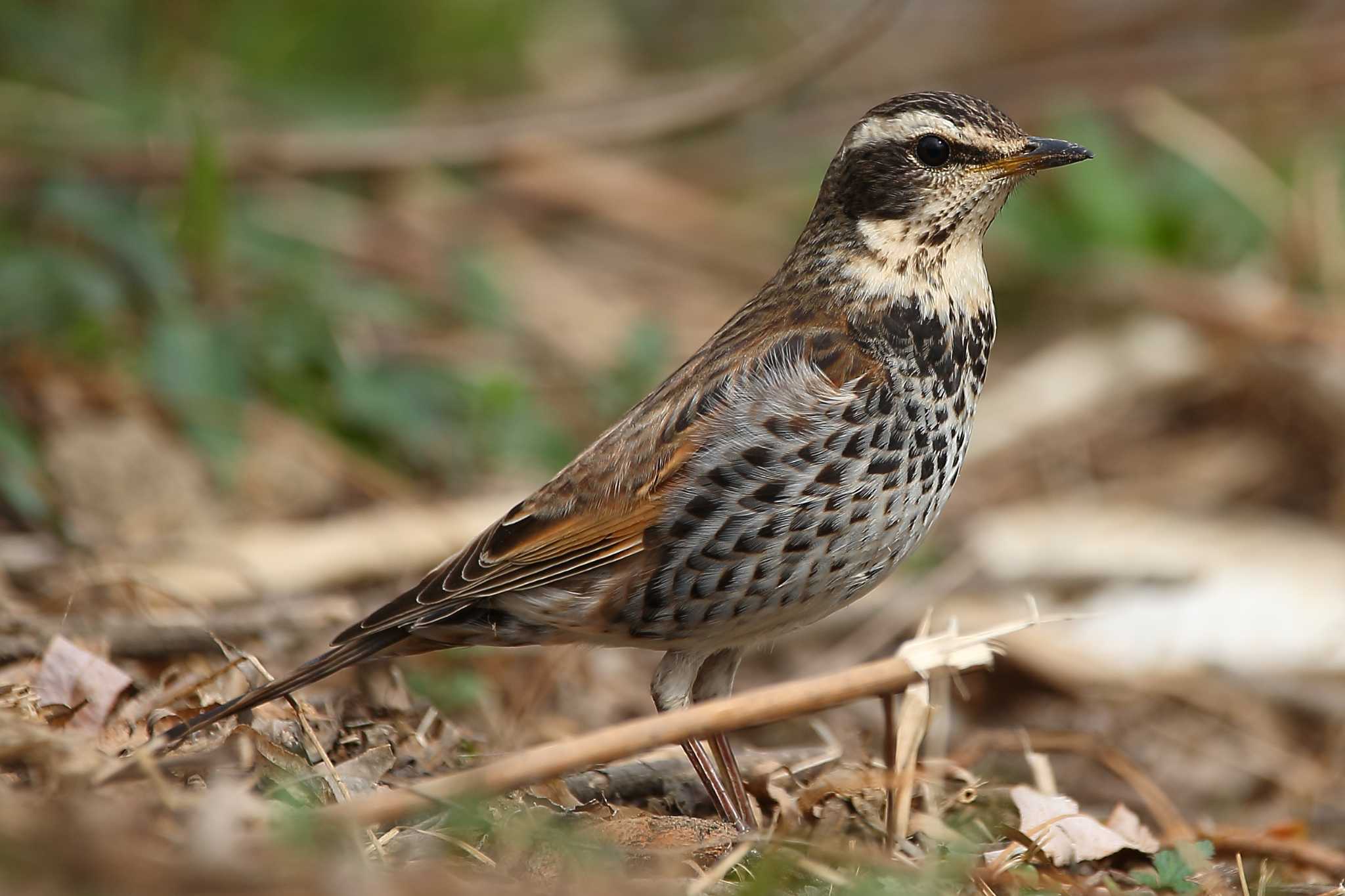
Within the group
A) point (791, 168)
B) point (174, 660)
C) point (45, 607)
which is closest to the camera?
point (174, 660)

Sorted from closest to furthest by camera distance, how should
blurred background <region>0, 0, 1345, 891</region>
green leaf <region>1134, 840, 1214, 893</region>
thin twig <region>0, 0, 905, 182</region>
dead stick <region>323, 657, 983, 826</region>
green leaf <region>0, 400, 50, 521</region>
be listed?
dead stick <region>323, 657, 983, 826</region> < green leaf <region>1134, 840, 1214, 893</region> < green leaf <region>0, 400, 50, 521</region> < blurred background <region>0, 0, 1345, 891</region> < thin twig <region>0, 0, 905, 182</region>

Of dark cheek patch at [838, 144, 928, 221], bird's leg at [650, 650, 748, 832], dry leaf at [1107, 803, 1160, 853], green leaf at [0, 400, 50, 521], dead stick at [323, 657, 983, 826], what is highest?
dark cheek patch at [838, 144, 928, 221]

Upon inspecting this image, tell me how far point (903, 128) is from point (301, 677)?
2387 mm

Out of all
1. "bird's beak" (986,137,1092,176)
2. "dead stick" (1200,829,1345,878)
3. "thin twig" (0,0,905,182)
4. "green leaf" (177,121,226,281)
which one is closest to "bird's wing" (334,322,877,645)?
"bird's beak" (986,137,1092,176)

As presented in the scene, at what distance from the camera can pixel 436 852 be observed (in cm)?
362

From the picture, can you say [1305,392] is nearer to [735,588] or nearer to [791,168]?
[791,168]

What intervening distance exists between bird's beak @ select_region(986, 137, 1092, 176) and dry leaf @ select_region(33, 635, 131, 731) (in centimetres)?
288

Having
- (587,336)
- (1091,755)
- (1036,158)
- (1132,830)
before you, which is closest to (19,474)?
(1036,158)

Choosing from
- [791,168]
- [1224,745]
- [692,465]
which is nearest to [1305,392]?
[1224,745]

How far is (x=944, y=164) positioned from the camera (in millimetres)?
4941

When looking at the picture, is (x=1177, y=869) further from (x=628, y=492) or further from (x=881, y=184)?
(x=881, y=184)

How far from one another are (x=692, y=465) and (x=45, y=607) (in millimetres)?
2158

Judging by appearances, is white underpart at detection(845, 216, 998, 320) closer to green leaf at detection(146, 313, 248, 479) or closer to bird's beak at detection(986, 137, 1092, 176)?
bird's beak at detection(986, 137, 1092, 176)

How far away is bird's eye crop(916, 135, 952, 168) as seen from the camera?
4.93 m
